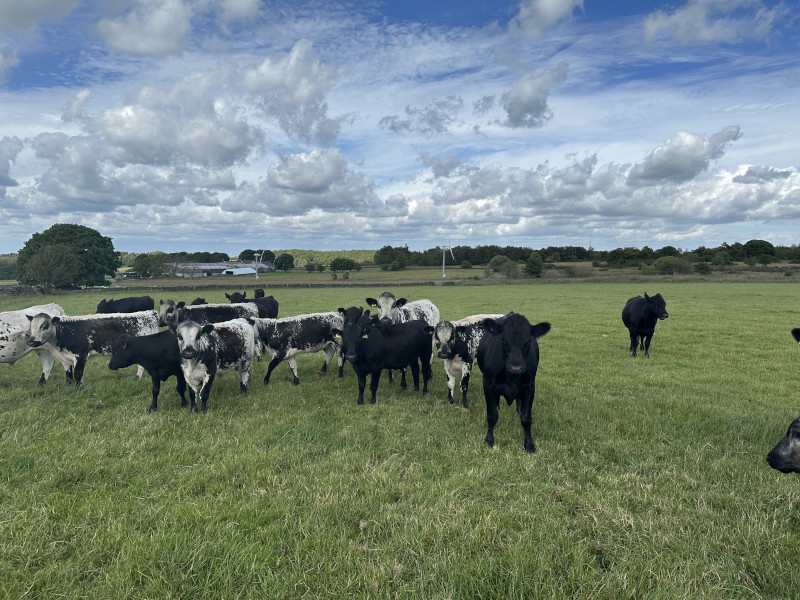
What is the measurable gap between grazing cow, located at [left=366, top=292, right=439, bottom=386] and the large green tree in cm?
5016

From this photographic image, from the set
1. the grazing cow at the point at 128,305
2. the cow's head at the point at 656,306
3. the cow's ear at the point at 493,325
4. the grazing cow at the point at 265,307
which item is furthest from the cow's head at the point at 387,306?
the grazing cow at the point at 128,305

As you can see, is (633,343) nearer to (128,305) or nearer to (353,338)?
(353,338)

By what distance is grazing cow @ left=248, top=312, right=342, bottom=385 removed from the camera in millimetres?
10094

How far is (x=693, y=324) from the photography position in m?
17.8

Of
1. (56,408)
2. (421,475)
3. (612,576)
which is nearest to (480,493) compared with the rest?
(421,475)

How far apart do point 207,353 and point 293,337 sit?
2597 millimetres

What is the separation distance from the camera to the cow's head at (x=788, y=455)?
4.08 m

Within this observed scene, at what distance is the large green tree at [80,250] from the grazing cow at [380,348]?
2057 inches

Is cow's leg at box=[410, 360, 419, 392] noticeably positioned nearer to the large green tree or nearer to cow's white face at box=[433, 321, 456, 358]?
cow's white face at box=[433, 321, 456, 358]

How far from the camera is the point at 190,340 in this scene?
763 cm

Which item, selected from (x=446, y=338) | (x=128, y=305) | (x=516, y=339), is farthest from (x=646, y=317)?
(x=128, y=305)

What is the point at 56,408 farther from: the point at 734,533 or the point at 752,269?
the point at 752,269

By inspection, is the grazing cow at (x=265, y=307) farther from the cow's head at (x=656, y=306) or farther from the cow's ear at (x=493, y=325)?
the cow's head at (x=656, y=306)

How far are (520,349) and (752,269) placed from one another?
7974 centimetres
